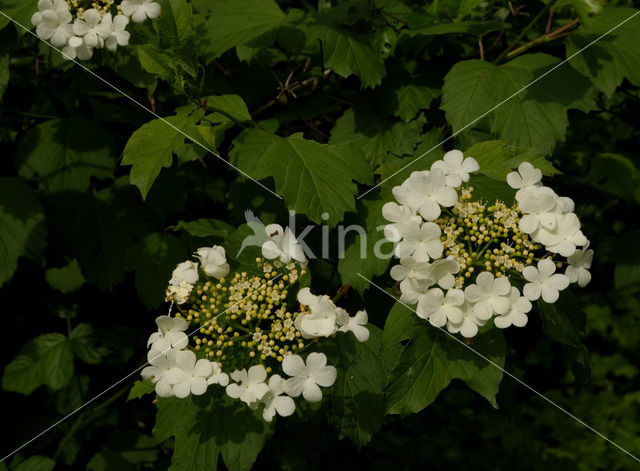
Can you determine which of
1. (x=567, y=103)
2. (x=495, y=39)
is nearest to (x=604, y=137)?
(x=495, y=39)

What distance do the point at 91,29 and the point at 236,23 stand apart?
603 mm

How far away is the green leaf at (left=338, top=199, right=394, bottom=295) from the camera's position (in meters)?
2.12

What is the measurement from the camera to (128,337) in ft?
11.3

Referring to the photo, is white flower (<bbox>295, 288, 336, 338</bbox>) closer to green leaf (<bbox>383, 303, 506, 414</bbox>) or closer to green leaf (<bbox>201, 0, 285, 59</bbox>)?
green leaf (<bbox>383, 303, 506, 414</bbox>)

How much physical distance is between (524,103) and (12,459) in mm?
3009

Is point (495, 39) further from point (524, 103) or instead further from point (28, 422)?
point (28, 422)

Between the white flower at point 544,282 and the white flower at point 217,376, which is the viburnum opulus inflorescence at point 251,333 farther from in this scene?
the white flower at point 544,282

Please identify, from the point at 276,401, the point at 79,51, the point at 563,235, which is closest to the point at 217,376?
the point at 276,401

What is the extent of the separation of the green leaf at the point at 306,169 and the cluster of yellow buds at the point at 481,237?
0.35 metres

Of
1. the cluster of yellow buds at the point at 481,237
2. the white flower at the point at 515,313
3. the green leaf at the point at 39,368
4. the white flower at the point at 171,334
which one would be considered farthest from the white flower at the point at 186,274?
the green leaf at the point at 39,368

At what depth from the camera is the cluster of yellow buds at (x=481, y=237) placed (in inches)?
75.6

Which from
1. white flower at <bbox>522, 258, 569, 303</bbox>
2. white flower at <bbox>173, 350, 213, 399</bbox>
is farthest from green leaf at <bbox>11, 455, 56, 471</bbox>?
white flower at <bbox>522, 258, 569, 303</bbox>

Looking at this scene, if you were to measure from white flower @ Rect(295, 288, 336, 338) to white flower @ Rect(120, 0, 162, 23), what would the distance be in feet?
4.23

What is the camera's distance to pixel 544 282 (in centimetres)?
188
